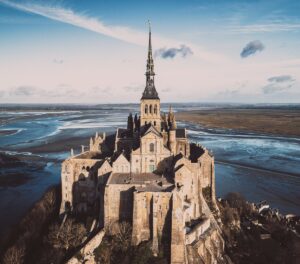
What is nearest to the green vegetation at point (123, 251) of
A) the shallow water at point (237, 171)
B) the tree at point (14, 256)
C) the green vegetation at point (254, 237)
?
the tree at point (14, 256)

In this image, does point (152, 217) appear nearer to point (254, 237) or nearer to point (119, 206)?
point (119, 206)

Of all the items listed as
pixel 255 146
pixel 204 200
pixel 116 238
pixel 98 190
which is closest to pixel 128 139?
pixel 98 190

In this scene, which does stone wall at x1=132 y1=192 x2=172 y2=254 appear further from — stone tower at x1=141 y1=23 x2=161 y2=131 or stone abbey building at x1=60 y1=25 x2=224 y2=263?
stone tower at x1=141 y1=23 x2=161 y2=131

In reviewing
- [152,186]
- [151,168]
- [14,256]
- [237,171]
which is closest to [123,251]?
[152,186]

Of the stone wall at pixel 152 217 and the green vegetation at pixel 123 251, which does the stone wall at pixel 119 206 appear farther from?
the stone wall at pixel 152 217

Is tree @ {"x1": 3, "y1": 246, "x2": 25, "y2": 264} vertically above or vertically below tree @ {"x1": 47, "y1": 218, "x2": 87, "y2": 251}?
below

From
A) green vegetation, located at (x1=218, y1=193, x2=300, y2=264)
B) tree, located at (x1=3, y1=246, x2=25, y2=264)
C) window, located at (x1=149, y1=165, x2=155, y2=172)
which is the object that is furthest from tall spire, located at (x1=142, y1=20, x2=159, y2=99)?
tree, located at (x1=3, y1=246, x2=25, y2=264)

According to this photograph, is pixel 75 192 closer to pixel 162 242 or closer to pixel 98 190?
pixel 98 190
